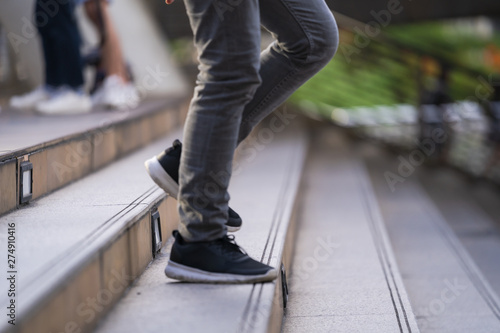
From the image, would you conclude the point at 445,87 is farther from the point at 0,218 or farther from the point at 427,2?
the point at 0,218

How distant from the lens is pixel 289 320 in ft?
4.59

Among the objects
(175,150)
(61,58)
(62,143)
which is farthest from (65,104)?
(175,150)

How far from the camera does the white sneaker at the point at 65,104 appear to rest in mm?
2586

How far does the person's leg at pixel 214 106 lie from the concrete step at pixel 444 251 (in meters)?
0.81

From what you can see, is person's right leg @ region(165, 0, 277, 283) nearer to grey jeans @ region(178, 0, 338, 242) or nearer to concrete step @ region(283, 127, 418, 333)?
grey jeans @ region(178, 0, 338, 242)

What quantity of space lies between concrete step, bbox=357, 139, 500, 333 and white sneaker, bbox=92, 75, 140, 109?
1283 millimetres

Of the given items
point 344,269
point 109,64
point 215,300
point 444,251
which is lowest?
point 444,251

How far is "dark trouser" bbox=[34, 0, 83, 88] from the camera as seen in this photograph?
2.62 metres

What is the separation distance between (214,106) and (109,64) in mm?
1943

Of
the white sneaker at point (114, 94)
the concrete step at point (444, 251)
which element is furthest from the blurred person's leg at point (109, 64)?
the concrete step at point (444, 251)

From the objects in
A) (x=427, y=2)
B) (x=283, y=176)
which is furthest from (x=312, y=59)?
(x=427, y=2)

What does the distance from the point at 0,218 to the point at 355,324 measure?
2.42ft

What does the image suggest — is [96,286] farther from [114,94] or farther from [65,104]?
[114,94]

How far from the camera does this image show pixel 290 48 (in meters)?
1.19
